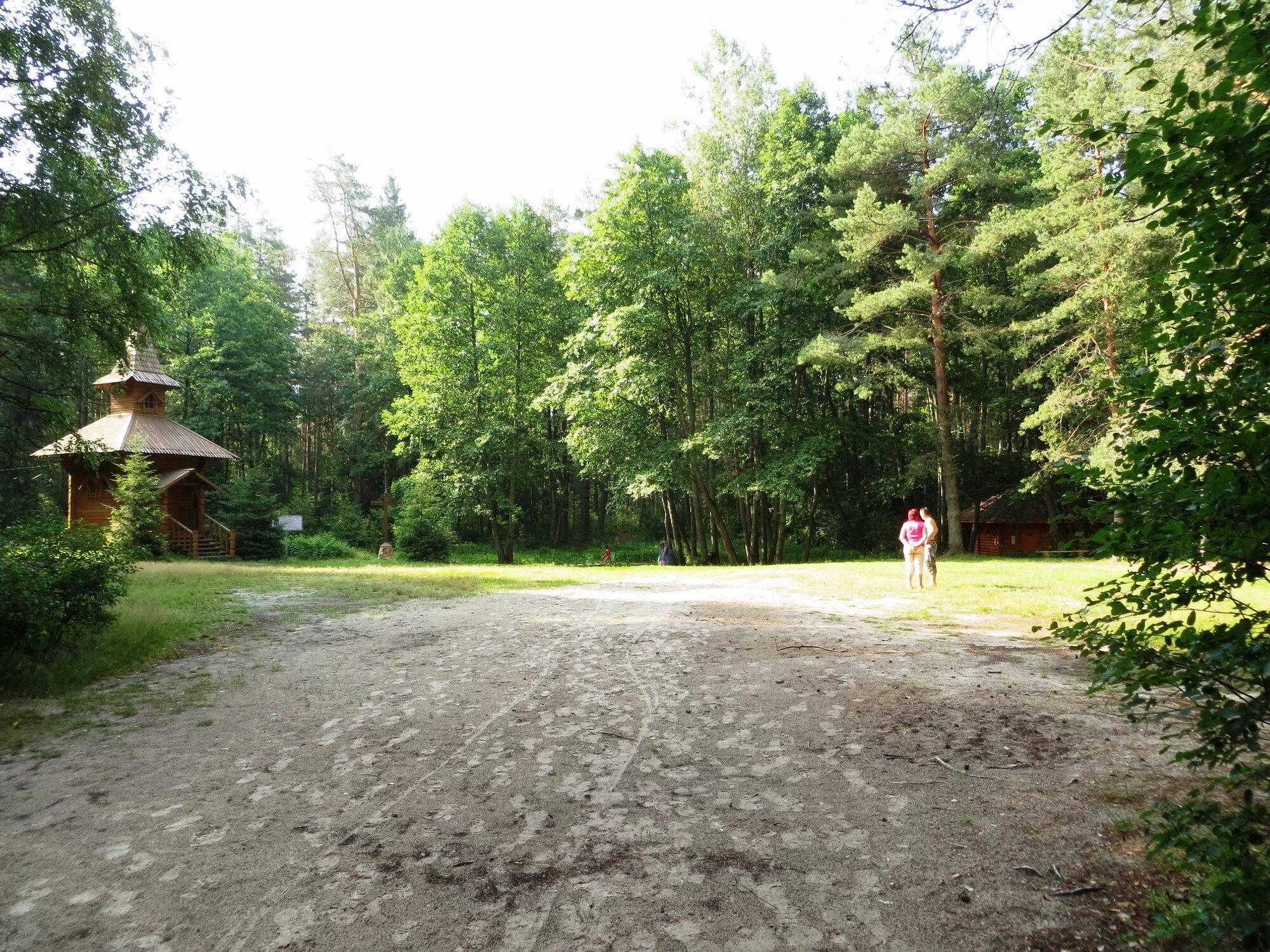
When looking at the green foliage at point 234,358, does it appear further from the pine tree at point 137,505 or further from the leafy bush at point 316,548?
the pine tree at point 137,505

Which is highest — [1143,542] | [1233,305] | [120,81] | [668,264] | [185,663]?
[668,264]

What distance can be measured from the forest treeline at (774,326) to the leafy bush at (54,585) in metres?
4.85

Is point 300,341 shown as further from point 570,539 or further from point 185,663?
point 185,663

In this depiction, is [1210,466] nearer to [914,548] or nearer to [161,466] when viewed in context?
[914,548]

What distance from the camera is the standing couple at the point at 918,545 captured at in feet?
44.7

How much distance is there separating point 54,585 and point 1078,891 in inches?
359

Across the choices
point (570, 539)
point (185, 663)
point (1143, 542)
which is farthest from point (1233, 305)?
point (570, 539)

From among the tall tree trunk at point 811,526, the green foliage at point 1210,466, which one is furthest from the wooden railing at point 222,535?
the green foliage at point 1210,466

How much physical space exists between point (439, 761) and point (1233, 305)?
4793 millimetres

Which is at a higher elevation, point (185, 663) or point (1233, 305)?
point (1233, 305)

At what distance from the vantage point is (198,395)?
38.8 metres

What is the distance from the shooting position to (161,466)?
2983cm

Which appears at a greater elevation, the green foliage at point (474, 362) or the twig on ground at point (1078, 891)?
the green foliage at point (474, 362)

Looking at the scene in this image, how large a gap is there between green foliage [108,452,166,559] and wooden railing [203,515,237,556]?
3935 millimetres
